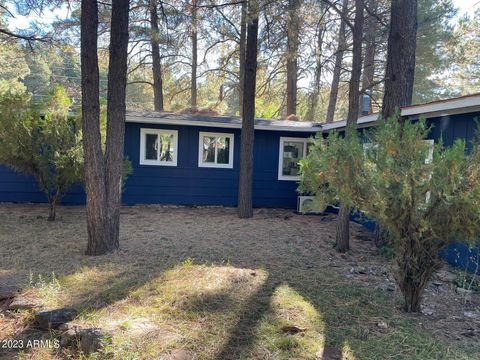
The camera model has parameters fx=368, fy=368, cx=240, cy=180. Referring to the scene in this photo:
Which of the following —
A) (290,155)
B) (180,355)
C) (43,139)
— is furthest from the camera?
(290,155)

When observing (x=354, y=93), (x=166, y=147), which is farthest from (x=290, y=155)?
(x=354, y=93)

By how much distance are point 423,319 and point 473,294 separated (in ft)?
4.20

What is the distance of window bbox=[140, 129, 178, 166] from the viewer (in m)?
9.25

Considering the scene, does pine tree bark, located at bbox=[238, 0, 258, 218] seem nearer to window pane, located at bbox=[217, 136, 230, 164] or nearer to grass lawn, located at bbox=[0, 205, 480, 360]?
window pane, located at bbox=[217, 136, 230, 164]

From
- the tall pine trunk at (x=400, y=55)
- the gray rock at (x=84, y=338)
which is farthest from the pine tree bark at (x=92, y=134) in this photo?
the tall pine trunk at (x=400, y=55)

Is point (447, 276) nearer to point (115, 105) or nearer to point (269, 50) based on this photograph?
point (115, 105)

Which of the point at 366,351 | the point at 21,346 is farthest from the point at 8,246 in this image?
the point at 366,351

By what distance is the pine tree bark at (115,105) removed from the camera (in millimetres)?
4965

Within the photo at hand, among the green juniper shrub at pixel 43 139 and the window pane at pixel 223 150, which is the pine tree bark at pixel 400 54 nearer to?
the window pane at pixel 223 150

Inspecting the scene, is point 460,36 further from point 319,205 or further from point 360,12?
point 319,205

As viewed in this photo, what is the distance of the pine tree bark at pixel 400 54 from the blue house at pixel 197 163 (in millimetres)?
2767

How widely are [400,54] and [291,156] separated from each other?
4.61 metres

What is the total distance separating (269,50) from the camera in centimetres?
943

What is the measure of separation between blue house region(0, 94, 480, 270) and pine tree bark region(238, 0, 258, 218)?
3.23ft
